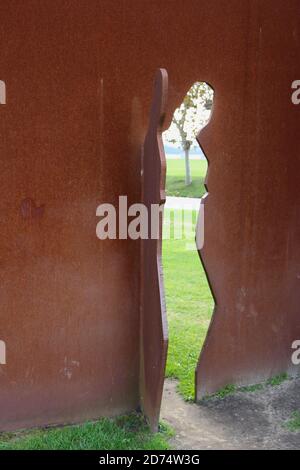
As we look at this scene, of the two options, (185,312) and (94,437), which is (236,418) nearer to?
(94,437)

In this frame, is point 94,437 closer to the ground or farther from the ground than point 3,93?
closer to the ground

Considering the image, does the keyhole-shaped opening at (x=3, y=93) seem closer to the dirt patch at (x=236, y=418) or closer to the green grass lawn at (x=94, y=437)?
the green grass lawn at (x=94, y=437)

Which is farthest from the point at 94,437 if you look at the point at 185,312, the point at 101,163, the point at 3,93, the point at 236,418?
the point at 185,312

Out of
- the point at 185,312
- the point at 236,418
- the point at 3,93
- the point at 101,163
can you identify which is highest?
the point at 3,93

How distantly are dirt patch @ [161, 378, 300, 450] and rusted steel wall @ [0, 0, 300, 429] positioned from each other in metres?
0.21

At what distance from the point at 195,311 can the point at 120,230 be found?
2.44 m

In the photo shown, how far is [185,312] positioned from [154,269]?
252 centimetres

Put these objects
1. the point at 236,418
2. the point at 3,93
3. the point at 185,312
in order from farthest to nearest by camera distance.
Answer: the point at 185,312, the point at 236,418, the point at 3,93

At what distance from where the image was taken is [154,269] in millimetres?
3279

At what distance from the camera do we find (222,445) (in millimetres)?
3346

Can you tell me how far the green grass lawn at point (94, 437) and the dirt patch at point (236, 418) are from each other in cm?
16

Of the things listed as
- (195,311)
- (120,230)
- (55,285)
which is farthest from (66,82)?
(195,311)

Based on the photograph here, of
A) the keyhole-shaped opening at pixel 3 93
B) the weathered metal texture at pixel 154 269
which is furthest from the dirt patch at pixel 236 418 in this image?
the keyhole-shaped opening at pixel 3 93

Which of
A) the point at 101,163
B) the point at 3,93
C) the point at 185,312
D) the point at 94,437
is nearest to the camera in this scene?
the point at 3,93
